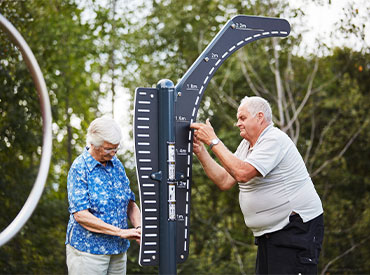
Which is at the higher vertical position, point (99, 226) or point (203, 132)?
point (203, 132)

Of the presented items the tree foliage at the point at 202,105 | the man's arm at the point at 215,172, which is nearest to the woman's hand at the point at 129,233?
the man's arm at the point at 215,172

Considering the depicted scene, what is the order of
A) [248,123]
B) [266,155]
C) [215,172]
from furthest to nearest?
[215,172] < [248,123] < [266,155]

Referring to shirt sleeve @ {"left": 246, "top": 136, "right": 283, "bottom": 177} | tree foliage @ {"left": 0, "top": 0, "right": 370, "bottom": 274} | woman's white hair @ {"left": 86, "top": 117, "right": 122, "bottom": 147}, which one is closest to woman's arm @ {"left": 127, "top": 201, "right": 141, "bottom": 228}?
woman's white hair @ {"left": 86, "top": 117, "right": 122, "bottom": 147}

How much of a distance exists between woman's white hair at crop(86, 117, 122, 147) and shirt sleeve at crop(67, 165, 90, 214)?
0.17 meters

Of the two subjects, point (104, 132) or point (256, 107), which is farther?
point (256, 107)

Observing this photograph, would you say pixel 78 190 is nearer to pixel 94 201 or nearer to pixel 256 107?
pixel 94 201

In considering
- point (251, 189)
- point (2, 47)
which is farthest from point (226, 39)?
point (2, 47)

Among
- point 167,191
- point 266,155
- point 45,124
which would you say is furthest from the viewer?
point 266,155

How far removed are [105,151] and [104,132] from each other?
4.4 inches

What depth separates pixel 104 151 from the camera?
9.11 ft

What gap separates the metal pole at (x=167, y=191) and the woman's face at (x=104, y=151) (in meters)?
0.37

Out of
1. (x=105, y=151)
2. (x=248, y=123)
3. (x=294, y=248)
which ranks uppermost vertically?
(x=248, y=123)

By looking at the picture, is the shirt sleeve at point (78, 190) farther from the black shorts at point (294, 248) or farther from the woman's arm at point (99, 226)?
the black shorts at point (294, 248)

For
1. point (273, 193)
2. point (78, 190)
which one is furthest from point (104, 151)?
point (273, 193)
